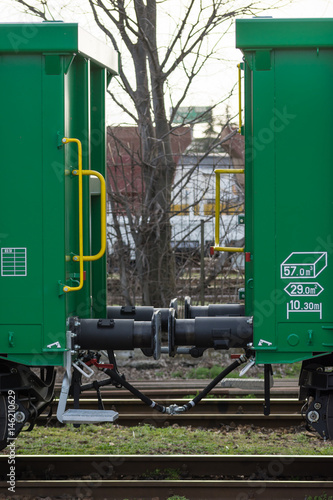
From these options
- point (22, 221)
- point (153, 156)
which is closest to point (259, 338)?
point (22, 221)

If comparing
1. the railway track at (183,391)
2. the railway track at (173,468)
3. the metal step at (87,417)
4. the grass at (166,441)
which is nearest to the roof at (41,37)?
the metal step at (87,417)

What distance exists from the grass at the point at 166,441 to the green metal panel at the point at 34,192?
6.55 feet

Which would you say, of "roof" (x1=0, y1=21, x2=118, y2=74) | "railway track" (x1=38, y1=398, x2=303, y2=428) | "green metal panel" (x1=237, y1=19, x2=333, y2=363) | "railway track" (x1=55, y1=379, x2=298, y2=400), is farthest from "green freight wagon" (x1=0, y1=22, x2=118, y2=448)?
"railway track" (x1=55, y1=379, x2=298, y2=400)

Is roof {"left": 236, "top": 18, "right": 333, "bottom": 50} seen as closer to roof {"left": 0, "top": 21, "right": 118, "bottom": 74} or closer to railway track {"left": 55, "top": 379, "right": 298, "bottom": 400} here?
roof {"left": 0, "top": 21, "right": 118, "bottom": 74}

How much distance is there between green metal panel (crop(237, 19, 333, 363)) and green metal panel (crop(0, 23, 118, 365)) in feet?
4.58

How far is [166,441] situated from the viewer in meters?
6.16

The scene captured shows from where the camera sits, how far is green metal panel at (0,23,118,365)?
4383mm

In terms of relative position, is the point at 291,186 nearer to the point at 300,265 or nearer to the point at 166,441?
the point at 300,265

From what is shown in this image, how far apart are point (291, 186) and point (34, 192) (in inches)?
74.2

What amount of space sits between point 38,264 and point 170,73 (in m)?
7.82

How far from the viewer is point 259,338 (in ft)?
14.3

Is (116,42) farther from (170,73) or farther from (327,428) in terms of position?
(327,428)

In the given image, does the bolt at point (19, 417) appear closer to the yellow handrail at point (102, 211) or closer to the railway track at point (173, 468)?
the railway track at point (173, 468)

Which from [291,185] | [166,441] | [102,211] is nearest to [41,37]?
[102,211]
